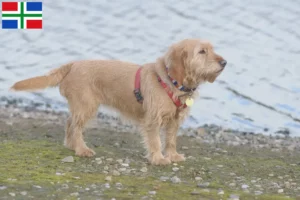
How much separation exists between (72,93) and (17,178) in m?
1.90

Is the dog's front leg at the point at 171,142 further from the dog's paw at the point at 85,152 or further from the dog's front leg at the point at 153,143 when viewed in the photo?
the dog's paw at the point at 85,152

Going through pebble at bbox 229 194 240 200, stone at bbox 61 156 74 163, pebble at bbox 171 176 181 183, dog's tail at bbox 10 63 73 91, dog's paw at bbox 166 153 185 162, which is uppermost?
dog's tail at bbox 10 63 73 91

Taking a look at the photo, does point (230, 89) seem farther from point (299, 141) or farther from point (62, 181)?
point (62, 181)

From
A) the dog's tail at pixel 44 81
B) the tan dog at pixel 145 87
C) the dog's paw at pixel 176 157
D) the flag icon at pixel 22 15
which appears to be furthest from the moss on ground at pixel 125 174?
the flag icon at pixel 22 15

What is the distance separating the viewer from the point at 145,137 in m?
8.08

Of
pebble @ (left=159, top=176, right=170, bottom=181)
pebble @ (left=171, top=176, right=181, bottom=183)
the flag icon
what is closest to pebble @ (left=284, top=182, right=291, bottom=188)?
pebble @ (left=171, top=176, right=181, bottom=183)

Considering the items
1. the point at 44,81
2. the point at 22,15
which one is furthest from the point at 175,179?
the point at 22,15

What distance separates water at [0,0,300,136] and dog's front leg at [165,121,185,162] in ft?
10.5

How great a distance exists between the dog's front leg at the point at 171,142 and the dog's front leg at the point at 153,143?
19 cm

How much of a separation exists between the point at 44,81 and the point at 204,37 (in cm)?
887

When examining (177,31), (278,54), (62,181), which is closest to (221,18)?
(177,31)

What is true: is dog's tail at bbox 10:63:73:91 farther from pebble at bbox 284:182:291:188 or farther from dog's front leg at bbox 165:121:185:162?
pebble at bbox 284:182:291:188

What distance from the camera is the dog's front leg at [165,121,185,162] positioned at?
26.6ft

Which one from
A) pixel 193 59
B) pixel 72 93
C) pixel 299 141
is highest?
pixel 193 59
